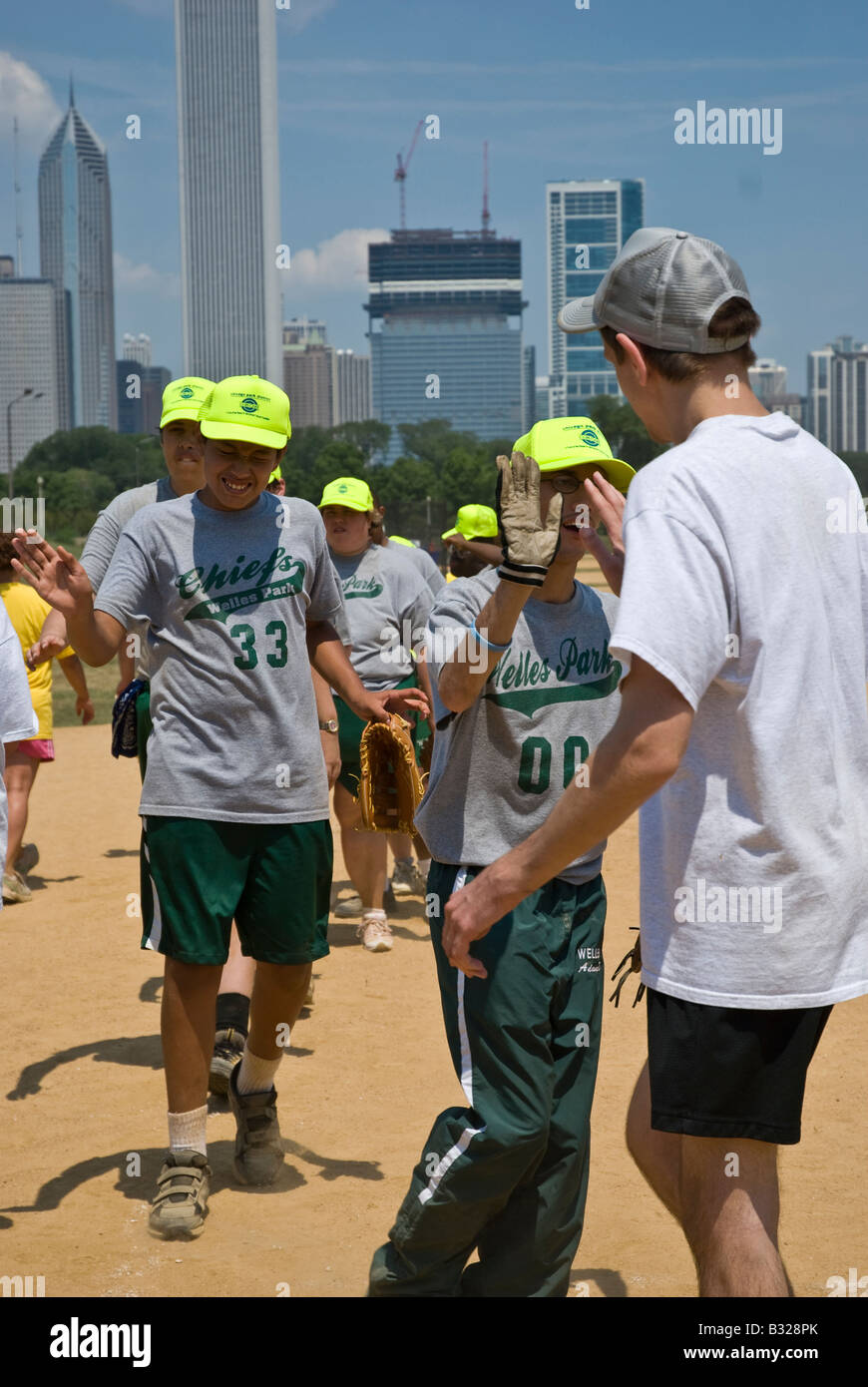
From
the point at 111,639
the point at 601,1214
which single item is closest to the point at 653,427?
the point at 111,639

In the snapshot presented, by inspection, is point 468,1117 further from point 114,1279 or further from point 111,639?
point 111,639

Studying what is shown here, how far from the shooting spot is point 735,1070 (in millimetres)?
2328

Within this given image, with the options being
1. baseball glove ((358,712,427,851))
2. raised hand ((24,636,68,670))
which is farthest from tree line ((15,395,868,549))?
baseball glove ((358,712,427,851))

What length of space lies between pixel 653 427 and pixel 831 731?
0.62m

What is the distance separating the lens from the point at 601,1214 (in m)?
4.30

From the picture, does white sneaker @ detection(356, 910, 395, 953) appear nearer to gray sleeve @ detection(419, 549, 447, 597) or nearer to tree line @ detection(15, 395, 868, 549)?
gray sleeve @ detection(419, 549, 447, 597)

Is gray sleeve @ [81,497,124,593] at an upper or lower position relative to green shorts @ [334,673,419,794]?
upper

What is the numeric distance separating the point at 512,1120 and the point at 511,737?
81cm

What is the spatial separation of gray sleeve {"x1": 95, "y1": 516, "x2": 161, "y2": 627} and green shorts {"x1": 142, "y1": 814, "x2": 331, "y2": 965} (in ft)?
1.94

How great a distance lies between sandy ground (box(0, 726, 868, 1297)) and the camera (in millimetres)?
3928

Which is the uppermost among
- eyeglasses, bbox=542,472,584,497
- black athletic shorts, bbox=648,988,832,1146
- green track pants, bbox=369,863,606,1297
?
eyeglasses, bbox=542,472,584,497

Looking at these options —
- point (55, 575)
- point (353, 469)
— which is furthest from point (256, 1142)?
point (353, 469)

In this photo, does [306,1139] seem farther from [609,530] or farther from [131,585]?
[609,530]

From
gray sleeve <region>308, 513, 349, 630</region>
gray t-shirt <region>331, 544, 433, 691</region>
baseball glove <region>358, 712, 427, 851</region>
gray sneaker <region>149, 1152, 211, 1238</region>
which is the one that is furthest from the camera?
gray t-shirt <region>331, 544, 433, 691</region>
